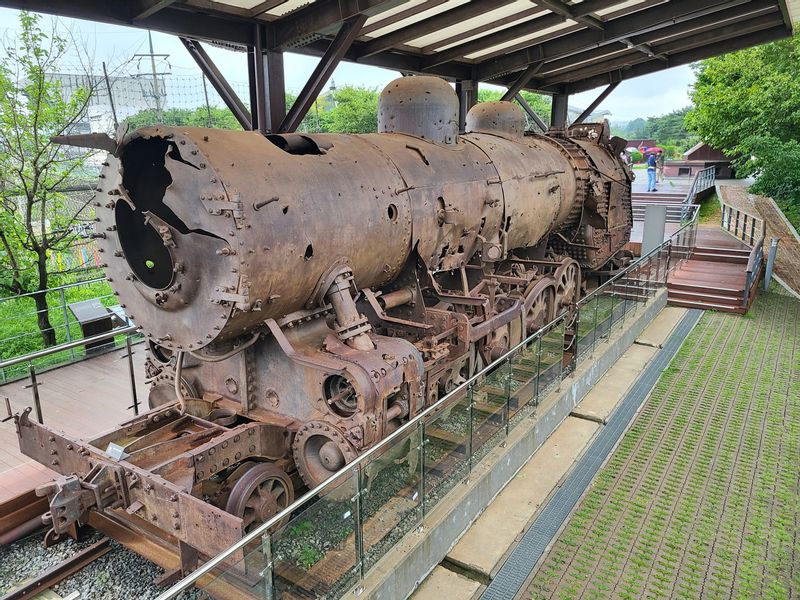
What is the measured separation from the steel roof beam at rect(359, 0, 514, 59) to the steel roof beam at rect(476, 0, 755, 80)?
329 cm

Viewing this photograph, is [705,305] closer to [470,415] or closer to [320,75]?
[470,415]

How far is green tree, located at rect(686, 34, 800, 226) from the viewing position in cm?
1744

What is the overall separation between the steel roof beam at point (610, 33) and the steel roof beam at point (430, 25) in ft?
10.8

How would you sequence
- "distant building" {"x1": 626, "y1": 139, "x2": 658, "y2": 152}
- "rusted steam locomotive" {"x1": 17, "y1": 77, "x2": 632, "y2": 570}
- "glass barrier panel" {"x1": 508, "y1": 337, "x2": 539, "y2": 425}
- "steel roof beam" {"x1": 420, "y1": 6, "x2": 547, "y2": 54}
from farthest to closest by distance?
"distant building" {"x1": 626, "y1": 139, "x2": 658, "y2": 152} → "steel roof beam" {"x1": 420, "y1": 6, "x2": 547, "y2": 54} → "glass barrier panel" {"x1": 508, "y1": 337, "x2": 539, "y2": 425} → "rusted steam locomotive" {"x1": 17, "y1": 77, "x2": 632, "y2": 570}

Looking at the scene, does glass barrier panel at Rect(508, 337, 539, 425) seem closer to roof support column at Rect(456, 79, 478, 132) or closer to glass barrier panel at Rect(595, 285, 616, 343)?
glass barrier panel at Rect(595, 285, 616, 343)

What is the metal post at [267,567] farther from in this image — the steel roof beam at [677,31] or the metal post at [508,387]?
the steel roof beam at [677,31]

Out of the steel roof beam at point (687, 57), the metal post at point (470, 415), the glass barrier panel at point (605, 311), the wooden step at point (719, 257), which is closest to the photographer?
the metal post at point (470, 415)

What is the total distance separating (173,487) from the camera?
3.72 metres

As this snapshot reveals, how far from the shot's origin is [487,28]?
9.73 m

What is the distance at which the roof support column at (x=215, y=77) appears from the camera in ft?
23.4

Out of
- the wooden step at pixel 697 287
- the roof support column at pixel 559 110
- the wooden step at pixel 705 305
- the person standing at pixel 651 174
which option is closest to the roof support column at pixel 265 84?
the wooden step at pixel 705 305

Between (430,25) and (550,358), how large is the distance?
573 centimetres

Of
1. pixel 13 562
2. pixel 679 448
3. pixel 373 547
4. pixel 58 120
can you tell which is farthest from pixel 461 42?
pixel 13 562

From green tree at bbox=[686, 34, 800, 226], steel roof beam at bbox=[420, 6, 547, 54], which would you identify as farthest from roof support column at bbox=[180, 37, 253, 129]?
green tree at bbox=[686, 34, 800, 226]
